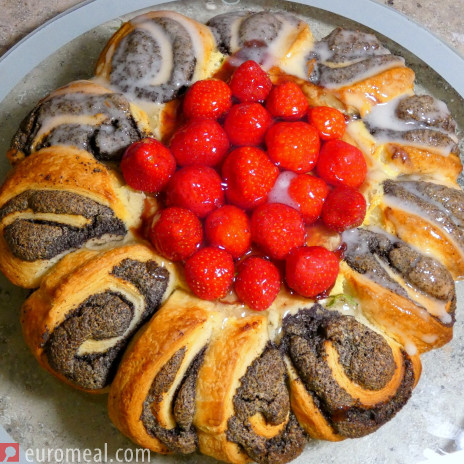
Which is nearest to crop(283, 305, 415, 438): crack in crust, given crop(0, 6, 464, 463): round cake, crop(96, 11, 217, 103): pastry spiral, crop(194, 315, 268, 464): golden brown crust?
crop(0, 6, 464, 463): round cake

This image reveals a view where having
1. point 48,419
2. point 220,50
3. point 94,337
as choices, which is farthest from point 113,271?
point 220,50

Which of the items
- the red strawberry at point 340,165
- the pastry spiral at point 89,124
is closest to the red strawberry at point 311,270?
the red strawberry at point 340,165

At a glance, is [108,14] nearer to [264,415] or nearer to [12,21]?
[12,21]

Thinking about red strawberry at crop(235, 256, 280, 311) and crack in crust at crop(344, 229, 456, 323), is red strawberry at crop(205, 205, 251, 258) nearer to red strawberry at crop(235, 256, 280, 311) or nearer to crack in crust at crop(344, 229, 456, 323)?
red strawberry at crop(235, 256, 280, 311)

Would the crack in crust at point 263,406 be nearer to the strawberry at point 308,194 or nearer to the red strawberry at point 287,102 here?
the strawberry at point 308,194

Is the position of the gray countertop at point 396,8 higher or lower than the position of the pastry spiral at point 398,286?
higher

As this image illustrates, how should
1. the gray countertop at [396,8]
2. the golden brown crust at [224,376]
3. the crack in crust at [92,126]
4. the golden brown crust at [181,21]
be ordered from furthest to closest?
1. the gray countertop at [396,8]
2. the golden brown crust at [181,21]
3. the crack in crust at [92,126]
4. the golden brown crust at [224,376]
